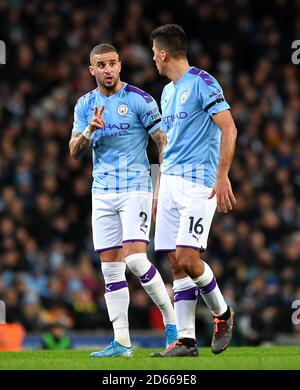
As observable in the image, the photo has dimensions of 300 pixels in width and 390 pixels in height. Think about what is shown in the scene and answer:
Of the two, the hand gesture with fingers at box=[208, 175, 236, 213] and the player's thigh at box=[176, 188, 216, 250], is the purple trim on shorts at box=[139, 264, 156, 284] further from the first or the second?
the hand gesture with fingers at box=[208, 175, 236, 213]

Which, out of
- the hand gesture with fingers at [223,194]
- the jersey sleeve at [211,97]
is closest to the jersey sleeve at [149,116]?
the jersey sleeve at [211,97]

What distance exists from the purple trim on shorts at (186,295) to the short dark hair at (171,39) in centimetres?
193

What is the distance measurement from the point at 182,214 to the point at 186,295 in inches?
27.3

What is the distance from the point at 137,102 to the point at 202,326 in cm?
720

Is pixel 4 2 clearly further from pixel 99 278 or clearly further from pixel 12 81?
pixel 99 278

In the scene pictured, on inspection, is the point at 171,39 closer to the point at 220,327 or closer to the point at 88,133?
the point at 88,133

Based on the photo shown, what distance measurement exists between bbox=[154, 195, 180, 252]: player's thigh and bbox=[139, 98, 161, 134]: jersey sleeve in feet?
2.25

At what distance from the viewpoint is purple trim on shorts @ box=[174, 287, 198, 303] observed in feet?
30.7

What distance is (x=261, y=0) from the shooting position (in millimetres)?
23484

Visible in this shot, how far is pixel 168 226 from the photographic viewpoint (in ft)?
30.9

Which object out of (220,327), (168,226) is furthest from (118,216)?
(220,327)

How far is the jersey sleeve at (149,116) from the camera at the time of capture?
9711 mm

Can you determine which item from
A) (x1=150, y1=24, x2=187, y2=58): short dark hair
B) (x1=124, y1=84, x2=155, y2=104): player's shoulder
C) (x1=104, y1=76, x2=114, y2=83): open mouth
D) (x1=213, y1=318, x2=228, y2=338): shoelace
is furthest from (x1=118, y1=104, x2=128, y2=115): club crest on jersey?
(x1=213, y1=318, x2=228, y2=338): shoelace
